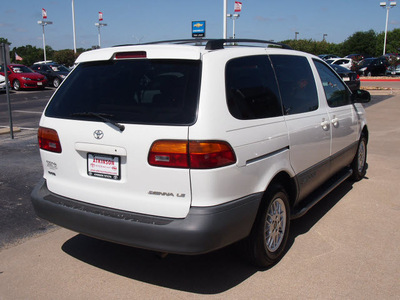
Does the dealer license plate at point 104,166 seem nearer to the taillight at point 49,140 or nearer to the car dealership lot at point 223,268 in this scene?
the taillight at point 49,140

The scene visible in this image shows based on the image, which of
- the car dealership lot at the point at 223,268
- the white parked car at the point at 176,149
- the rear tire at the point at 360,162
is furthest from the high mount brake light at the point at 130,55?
the rear tire at the point at 360,162

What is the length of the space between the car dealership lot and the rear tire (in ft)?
4.02

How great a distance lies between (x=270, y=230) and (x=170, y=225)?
3.51ft

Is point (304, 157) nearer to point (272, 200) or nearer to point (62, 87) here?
point (272, 200)

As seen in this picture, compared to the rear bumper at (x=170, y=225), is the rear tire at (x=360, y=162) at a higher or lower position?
lower

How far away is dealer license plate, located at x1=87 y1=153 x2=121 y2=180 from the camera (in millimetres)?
2967

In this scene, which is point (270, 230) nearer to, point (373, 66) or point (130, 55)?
point (130, 55)

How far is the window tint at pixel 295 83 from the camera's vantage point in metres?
3.72

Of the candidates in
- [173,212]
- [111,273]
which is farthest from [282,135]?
[111,273]

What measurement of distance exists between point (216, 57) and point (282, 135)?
3.02 ft

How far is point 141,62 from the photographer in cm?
310

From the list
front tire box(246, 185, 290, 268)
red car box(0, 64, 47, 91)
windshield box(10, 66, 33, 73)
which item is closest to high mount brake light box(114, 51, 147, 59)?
front tire box(246, 185, 290, 268)

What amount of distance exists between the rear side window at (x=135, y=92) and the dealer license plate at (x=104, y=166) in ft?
0.95

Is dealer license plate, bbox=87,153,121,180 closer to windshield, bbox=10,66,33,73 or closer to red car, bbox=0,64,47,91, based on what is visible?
red car, bbox=0,64,47,91
